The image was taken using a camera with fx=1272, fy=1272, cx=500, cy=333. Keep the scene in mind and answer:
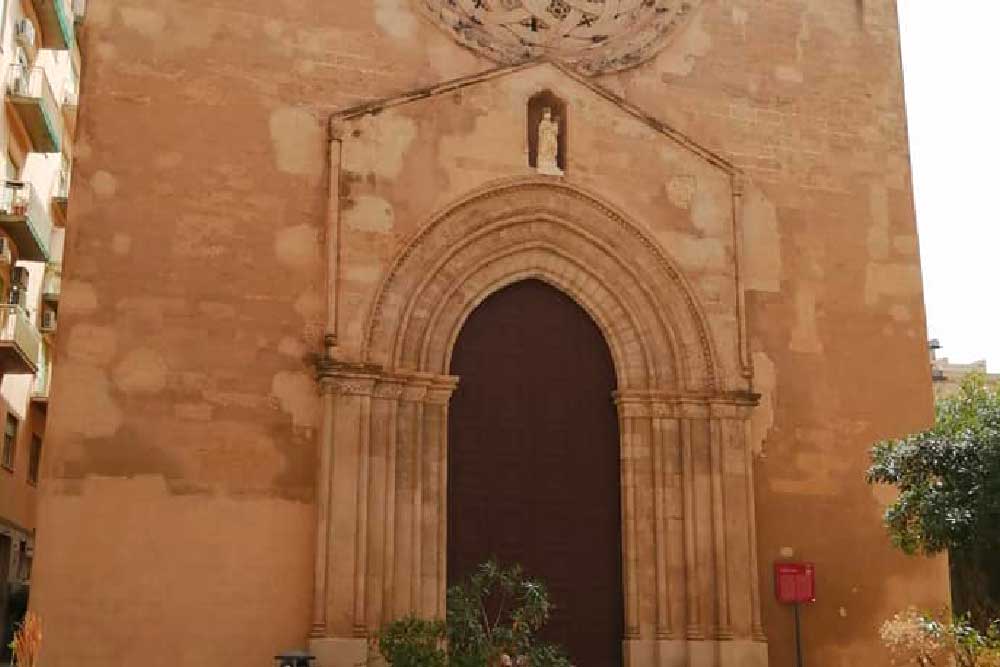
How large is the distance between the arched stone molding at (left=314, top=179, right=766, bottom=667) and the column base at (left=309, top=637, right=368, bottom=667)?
0.8 inches

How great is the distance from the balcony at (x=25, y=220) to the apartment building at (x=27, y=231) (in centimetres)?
2

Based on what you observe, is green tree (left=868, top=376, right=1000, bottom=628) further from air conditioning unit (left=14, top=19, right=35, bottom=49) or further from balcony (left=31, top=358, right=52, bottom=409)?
balcony (left=31, top=358, right=52, bottom=409)

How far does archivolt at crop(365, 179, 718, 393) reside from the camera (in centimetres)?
1312

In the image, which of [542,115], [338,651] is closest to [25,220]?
[542,115]

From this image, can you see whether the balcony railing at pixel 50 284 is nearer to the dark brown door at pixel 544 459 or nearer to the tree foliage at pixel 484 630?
the dark brown door at pixel 544 459

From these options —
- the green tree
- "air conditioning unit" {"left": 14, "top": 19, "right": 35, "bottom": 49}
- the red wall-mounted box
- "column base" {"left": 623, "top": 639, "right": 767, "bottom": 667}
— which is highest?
"air conditioning unit" {"left": 14, "top": 19, "right": 35, "bottom": 49}

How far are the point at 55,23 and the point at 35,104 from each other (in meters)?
2.45

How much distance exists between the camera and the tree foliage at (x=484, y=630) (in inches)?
432

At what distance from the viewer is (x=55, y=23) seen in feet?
69.7

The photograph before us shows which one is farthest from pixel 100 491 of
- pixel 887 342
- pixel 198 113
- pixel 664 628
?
pixel 887 342

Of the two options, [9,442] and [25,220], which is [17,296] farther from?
[9,442]

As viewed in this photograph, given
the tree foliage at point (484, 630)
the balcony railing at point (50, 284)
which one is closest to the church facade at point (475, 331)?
the tree foliage at point (484, 630)

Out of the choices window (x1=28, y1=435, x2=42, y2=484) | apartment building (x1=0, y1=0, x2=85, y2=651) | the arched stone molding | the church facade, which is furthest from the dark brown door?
window (x1=28, y1=435, x2=42, y2=484)

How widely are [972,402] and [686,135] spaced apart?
4242 millimetres
